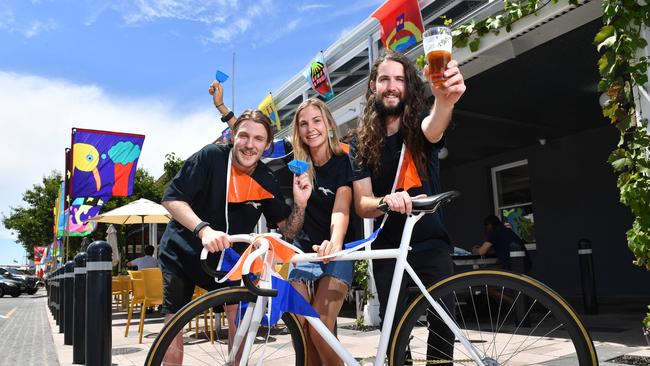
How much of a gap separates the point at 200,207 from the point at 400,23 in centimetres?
453

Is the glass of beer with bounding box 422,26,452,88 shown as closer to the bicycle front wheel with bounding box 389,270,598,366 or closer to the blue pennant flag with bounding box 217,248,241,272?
the bicycle front wheel with bounding box 389,270,598,366

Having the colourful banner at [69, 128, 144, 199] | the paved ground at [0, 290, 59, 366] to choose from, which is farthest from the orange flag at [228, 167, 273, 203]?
the colourful banner at [69, 128, 144, 199]

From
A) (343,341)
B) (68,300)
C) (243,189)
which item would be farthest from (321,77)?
(243,189)

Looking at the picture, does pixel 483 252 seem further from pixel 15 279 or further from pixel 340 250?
pixel 15 279

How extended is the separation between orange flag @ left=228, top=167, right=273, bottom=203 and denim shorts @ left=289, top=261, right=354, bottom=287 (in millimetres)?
437

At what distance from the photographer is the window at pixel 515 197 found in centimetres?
1159

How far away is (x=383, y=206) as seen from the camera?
84.8 inches

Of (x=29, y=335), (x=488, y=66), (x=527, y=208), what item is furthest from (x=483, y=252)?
(x=29, y=335)

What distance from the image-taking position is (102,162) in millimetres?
9656

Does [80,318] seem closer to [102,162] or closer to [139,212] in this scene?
[102,162]

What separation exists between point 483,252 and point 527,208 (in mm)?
5116

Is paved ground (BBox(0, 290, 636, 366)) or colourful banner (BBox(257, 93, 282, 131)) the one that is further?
colourful banner (BBox(257, 93, 282, 131))

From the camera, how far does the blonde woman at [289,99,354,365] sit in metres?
2.40

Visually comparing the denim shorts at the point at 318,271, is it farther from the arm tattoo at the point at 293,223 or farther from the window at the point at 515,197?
the window at the point at 515,197
